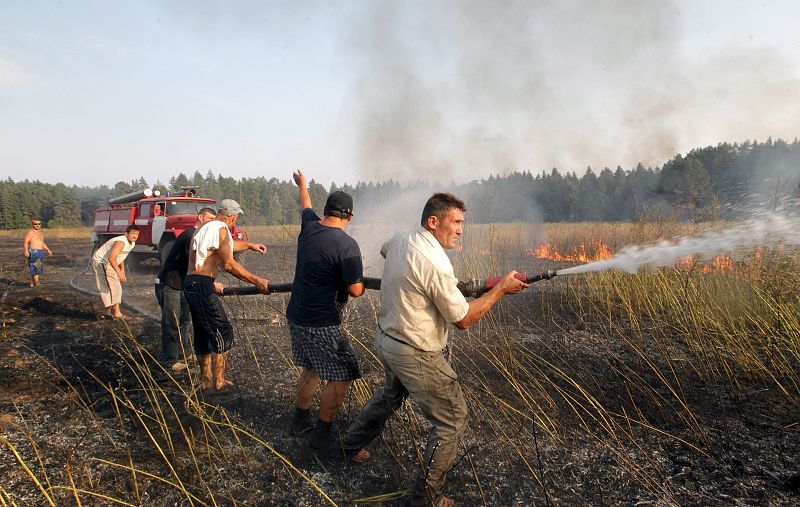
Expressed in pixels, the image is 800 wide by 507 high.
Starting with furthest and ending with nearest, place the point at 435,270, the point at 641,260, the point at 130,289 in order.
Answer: the point at 130,289, the point at 641,260, the point at 435,270

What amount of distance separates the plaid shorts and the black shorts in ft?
4.18

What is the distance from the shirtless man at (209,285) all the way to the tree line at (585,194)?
4996 millimetres

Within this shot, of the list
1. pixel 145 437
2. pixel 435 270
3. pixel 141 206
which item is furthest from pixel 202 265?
pixel 141 206

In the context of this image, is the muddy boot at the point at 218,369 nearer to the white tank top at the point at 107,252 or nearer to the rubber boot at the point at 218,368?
the rubber boot at the point at 218,368

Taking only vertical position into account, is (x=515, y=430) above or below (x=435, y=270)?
below

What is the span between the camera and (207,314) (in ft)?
13.1

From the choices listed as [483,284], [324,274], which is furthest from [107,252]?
[483,284]

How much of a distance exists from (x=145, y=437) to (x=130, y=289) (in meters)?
7.85

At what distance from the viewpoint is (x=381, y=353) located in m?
2.62

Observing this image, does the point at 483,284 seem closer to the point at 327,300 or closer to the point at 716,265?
the point at 327,300

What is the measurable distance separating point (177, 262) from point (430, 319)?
3.40m

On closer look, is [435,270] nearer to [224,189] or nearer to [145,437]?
[145,437]

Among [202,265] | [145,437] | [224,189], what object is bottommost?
[145,437]

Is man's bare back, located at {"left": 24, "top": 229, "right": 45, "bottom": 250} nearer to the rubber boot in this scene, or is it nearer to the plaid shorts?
the rubber boot
